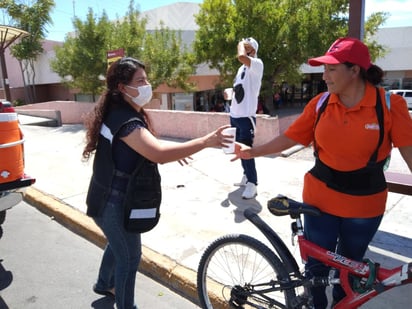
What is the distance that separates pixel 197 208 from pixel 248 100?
1.52 m

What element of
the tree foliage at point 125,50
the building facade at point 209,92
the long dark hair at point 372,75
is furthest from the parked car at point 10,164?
the building facade at point 209,92

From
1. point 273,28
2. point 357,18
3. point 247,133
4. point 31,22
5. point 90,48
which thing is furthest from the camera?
point 31,22

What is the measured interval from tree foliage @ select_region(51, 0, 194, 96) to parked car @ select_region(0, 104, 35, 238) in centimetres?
1152

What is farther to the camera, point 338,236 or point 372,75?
point 338,236

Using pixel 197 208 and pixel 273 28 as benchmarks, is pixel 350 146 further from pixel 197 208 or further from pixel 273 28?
pixel 273 28

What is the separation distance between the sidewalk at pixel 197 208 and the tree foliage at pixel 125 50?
8.52m

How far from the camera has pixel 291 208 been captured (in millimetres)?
2150

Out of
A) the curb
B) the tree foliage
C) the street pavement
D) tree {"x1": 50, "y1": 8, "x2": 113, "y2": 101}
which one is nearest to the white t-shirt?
the curb

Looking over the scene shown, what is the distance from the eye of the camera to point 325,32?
14.0 m

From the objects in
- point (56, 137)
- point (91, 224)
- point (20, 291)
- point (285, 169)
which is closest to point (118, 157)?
point (20, 291)

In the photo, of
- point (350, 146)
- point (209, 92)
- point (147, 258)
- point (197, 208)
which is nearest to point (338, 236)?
point (350, 146)

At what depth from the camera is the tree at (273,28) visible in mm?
13922

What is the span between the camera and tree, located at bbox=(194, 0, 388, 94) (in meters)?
13.9

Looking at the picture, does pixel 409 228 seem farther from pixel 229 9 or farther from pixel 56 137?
pixel 229 9
